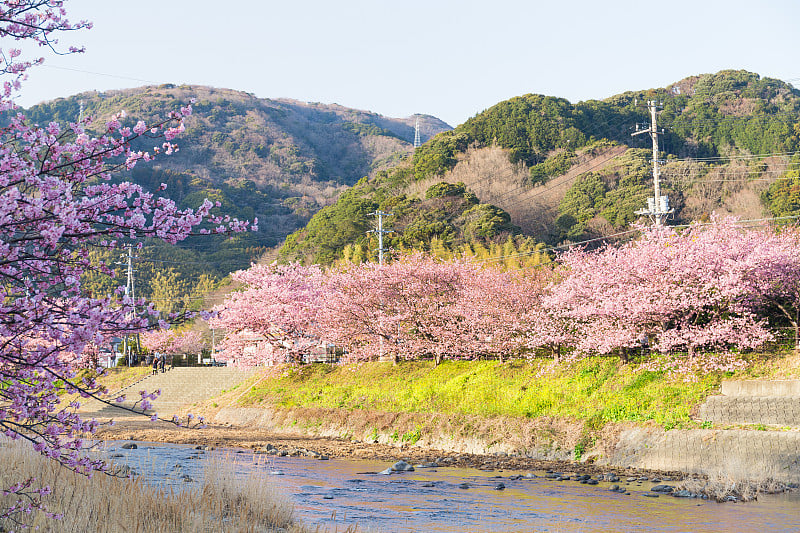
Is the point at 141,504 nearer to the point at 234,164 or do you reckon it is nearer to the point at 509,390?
the point at 509,390

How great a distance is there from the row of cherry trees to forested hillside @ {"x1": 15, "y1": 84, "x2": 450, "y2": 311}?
3076cm

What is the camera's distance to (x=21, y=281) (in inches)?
230

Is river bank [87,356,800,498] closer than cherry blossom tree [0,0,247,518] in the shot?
No

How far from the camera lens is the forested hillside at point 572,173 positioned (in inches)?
2299

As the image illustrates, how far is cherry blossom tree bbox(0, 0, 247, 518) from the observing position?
5555mm

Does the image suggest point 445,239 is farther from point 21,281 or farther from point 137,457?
point 21,281

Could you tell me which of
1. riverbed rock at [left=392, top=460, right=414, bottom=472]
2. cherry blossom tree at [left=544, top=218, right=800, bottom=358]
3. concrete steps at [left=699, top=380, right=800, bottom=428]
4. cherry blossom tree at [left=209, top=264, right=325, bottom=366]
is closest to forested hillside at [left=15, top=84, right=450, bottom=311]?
cherry blossom tree at [left=209, top=264, right=325, bottom=366]

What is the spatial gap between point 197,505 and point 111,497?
1.25 metres

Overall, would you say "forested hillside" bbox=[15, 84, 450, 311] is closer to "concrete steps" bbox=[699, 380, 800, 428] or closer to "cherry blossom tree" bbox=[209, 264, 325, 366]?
"cherry blossom tree" bbox=[209, 264, 325, 366]

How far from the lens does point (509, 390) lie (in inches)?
1007

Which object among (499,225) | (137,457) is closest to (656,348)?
(137,457)

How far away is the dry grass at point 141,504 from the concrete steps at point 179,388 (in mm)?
29697

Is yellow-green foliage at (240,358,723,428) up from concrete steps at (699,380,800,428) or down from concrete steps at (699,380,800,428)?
down

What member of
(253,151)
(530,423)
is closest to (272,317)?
(530,423)
